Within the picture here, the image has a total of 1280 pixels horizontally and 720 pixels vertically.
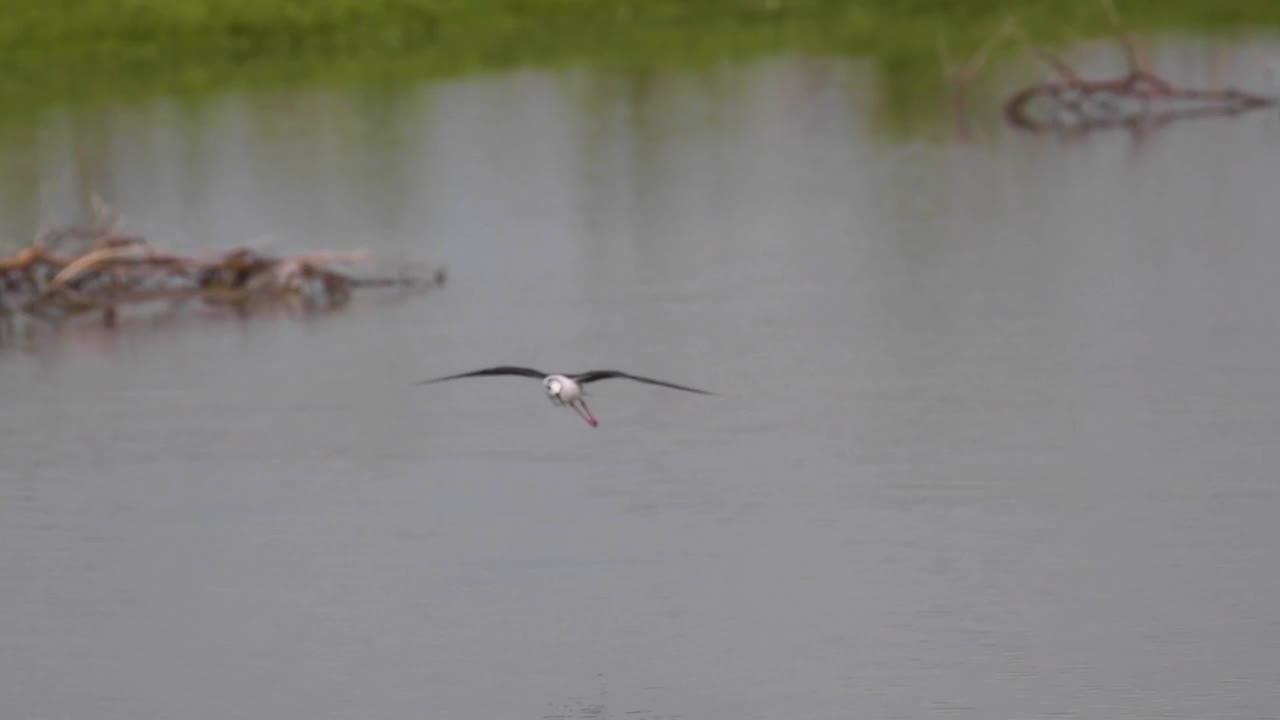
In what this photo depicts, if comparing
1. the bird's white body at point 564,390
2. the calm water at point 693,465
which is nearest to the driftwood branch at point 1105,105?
the calm water at point 693,465

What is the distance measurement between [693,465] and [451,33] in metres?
29.9

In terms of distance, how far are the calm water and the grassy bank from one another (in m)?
9.58

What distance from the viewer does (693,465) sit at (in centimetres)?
1939

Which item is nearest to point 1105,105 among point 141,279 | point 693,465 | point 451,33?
point 451,33

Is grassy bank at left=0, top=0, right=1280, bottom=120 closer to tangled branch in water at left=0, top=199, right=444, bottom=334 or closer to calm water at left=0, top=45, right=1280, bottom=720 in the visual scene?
calm water at left=0, top=45, right=1280, bottom=720

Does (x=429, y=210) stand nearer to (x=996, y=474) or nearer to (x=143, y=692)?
(x=996, y=474)

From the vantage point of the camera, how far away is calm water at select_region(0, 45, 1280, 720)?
50.1 ft

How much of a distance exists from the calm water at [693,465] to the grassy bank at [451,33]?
9.58m

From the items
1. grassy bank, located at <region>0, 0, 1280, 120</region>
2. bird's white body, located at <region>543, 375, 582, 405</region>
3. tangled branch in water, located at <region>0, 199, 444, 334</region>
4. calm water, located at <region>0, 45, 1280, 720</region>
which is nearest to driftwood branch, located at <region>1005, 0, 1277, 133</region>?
calm water, located at <region>0, 45, 1280, 720</region>

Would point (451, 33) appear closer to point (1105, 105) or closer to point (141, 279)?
point (1105, 105)

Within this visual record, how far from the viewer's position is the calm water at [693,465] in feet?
50.1

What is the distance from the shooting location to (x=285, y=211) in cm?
3325

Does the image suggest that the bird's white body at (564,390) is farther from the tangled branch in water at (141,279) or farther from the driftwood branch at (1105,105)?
the driftwood branch at (1105,105)

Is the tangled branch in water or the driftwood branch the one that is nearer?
the tangled branch in water
